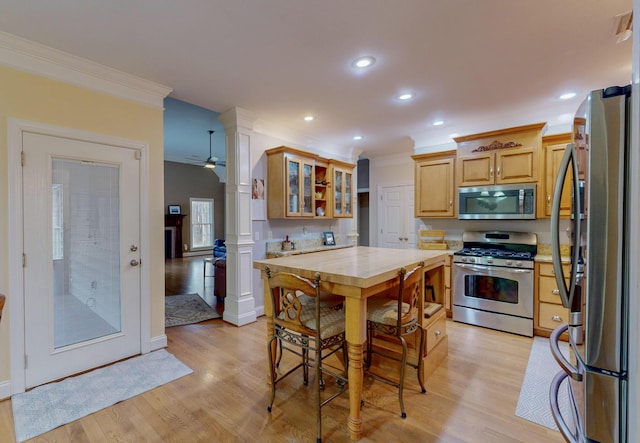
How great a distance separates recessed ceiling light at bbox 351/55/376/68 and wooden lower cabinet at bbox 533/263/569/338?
2825 mm

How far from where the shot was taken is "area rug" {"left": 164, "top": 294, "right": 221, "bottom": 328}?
3.86m

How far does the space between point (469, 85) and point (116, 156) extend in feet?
11.3

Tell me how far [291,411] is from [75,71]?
3182 mm

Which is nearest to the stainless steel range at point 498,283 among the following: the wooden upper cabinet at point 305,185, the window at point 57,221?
the wooden upper cabinet at point 305,185

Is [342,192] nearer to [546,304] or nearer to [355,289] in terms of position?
[546,304]

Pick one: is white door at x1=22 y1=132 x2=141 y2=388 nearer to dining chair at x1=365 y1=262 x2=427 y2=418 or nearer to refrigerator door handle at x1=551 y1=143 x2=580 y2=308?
dining chair at x1=365 y1=262 x2=427 y2=418

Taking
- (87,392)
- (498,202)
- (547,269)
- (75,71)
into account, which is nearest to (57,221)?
(75,71)

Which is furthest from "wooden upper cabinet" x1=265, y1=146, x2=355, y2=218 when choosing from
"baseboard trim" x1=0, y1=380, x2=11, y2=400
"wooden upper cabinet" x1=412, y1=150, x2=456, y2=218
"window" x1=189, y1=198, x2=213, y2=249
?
"window" x1=189, y1=198, x2=213, y2=249

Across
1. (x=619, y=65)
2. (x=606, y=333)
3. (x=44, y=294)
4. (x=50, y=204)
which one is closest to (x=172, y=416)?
(x=44, y=294)

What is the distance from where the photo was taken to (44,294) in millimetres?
2404

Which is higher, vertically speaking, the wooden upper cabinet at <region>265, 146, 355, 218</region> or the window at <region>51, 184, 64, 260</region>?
the wooden upper cabinet at <region>265, 146, 355, 218</region>

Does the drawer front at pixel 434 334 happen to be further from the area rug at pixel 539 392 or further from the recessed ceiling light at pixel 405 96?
the recessed ceiling light at pixel 405 96

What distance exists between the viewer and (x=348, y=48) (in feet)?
7.67

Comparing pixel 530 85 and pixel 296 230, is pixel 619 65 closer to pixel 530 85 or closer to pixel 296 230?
pixel 530 85
